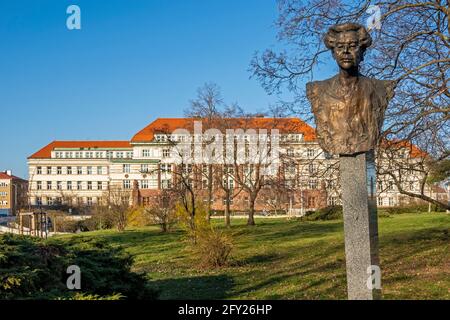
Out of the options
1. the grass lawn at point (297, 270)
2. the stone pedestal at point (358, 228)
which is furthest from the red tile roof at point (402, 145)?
the stone pedestal at point (358, 228)

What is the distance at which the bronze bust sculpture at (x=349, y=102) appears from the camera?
20.5 ft

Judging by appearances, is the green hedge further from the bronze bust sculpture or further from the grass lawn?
the bronze bust sculpture

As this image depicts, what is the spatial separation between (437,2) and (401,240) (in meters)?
9.38

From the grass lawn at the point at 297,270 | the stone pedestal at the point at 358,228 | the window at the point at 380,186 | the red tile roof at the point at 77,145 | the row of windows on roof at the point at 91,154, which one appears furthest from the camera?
the red tile roof at the point at 77,145

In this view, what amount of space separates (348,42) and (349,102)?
780 millimetres

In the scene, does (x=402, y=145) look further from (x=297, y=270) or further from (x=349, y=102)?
(x=349, y=102)

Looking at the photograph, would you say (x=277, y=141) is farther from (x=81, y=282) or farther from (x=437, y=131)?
(x=81, y=282)

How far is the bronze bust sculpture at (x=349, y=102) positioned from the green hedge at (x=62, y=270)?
3.49m

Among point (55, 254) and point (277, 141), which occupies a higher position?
point (277, 141)

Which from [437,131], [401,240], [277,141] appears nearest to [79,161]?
[277,141]

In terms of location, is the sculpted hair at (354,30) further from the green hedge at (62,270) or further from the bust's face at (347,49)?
the green hedge at (62,270)

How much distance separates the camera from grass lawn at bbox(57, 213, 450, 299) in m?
10.8
